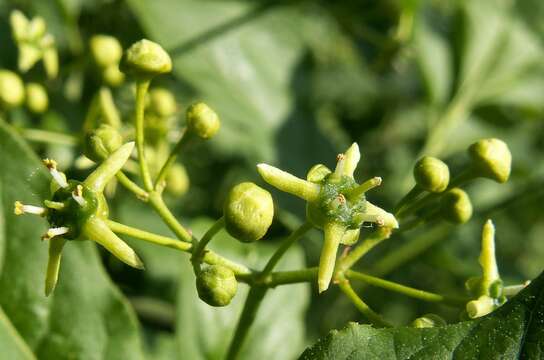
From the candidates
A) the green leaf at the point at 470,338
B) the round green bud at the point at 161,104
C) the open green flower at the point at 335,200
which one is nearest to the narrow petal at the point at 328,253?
the open green flower at the point at 335,200

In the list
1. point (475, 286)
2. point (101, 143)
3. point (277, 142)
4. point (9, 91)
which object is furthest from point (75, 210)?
point (277, 142)

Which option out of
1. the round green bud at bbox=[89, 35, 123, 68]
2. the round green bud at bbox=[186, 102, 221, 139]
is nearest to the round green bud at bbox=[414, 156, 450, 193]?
the round green bud at bbox=[186, 102, 221, 139]

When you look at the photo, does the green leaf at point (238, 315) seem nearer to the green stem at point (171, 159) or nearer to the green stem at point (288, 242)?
the green stem at point (171, 159)

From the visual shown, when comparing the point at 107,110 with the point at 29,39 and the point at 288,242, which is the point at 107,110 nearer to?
the point at 29,39

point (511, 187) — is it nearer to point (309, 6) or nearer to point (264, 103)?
point (309, 6)

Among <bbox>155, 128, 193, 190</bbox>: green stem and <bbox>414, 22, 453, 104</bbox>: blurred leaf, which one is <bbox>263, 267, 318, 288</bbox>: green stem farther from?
<bbox>414, 22, 453, 104</bbox>: blurred leaf
